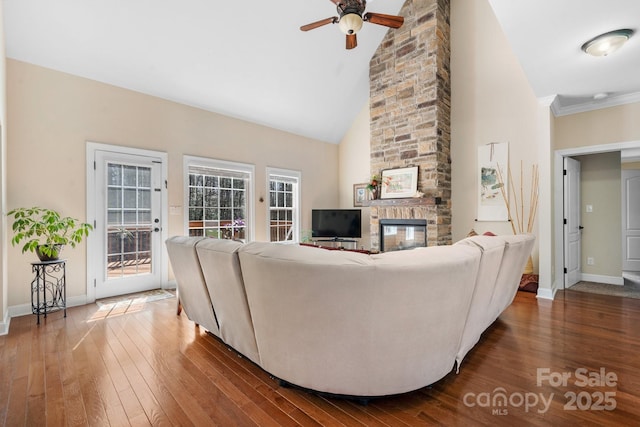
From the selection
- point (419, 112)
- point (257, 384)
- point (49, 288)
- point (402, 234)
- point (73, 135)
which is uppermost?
point (419, 112)

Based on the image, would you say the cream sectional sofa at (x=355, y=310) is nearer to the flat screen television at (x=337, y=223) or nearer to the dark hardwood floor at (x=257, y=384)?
the dark hardwood floor at (x=257, y=384)

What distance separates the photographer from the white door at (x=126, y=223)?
3773 mm

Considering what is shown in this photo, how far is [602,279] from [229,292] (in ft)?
18.5

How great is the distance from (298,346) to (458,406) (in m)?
0.96

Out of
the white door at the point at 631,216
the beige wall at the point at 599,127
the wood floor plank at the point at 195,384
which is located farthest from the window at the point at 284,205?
the white door at the point at 631,216

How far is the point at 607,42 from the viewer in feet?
8.25

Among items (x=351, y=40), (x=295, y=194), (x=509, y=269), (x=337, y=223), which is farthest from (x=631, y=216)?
(x=295, y=194)

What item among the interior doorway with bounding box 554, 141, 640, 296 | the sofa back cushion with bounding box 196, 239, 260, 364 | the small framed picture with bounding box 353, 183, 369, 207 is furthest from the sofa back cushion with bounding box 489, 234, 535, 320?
the small framed picture with bounding box 353, 183, 369, 207

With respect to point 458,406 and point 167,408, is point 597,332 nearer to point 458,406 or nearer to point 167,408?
point 458,406

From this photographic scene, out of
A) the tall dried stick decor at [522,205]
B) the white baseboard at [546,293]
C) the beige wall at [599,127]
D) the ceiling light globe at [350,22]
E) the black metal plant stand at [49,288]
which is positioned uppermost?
the ceiling light globe at [350,22]

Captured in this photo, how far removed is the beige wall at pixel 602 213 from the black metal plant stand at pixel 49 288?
23.8 feet

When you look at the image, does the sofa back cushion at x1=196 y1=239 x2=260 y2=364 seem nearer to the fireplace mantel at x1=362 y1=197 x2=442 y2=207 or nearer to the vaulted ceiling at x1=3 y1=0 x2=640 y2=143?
the vaulted ceiling at x1=3 y1=0 x2=640 y2=143

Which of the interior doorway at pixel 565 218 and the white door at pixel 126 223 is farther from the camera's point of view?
the interior doorway at pixel 565 218

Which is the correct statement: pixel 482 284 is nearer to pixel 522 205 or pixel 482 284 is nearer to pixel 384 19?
pixel 384 19
